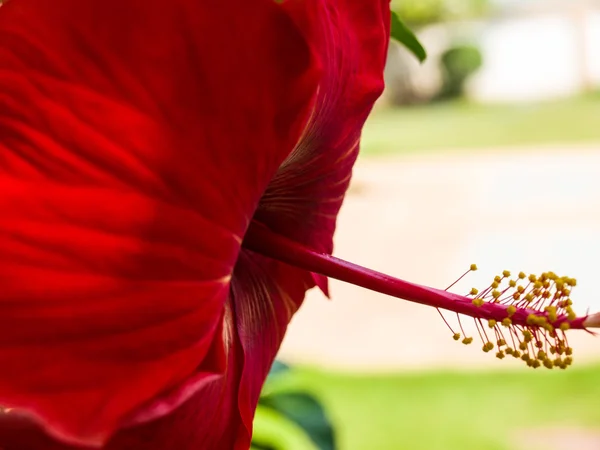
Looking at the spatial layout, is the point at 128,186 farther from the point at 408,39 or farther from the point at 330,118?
the point at 408,39

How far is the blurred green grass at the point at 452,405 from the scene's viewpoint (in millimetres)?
1079

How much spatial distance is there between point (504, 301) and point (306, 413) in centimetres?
40

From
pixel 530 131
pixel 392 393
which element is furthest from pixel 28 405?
pixel 530 131

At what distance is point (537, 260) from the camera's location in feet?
5.12

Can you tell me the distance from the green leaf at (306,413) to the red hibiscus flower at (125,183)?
0.43 meters

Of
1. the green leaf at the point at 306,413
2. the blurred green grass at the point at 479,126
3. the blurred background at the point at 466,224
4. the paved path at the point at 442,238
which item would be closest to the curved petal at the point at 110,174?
the blurred background at the point at 466,224

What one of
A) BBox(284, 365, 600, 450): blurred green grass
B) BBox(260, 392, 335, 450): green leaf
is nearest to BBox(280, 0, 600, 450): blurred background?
BBox(284, 365, 600, 450): blurred green grass

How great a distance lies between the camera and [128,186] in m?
0.15

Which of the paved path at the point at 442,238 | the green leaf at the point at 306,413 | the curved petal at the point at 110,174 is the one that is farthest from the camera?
the paved path at the point at 442,238

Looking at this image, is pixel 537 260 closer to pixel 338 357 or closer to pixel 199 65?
pixel 338 357

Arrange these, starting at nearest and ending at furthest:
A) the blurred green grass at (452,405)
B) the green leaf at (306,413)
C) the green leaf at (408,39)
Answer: the green leaf at (408,39), the green leaf at (306,413), the blurred green grass at (452,405)

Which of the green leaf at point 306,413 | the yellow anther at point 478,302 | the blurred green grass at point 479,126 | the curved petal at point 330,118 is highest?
the blurred green grass at point 479,126

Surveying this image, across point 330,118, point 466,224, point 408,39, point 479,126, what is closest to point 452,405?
point 466,224

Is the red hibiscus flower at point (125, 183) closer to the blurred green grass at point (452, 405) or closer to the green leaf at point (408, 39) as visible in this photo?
the green leaf at point (408, 39)
